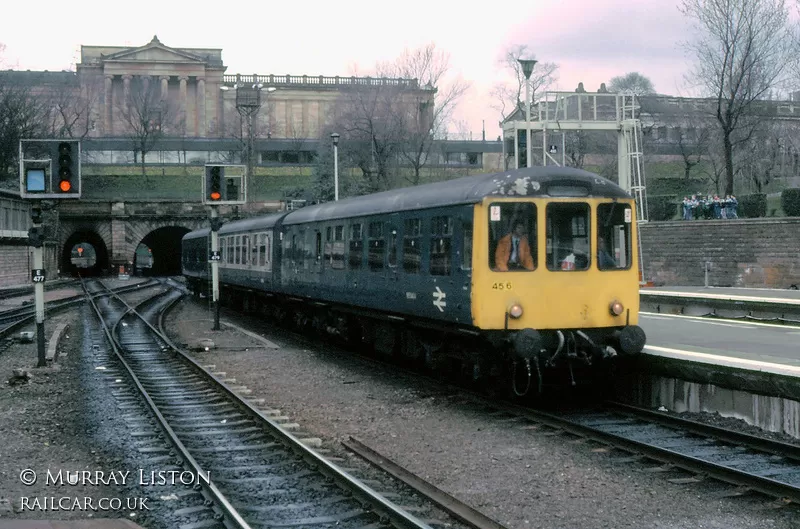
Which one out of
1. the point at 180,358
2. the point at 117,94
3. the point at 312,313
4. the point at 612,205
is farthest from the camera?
the point at 117,94

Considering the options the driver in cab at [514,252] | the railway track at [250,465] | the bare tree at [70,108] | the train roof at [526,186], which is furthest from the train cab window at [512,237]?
the bare tree at [70,108]

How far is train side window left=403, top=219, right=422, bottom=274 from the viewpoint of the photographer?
14.9 meters

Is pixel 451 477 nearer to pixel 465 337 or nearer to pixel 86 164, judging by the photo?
pixel 465 337

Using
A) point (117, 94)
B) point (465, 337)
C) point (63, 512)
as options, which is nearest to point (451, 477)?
point (63, 512)

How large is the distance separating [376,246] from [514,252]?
4.55 metres

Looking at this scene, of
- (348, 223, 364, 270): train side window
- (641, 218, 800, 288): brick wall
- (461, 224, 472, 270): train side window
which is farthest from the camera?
(641, 218, 800, 288): brick wall

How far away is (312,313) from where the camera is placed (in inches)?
915

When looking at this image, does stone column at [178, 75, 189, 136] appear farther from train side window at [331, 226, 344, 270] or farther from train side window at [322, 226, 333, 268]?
train side window at [331, 226, 344, 270]

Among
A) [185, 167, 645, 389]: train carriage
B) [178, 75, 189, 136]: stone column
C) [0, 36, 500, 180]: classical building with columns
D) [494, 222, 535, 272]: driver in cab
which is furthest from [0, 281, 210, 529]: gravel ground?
[178, 75, 189, 136]: stone column

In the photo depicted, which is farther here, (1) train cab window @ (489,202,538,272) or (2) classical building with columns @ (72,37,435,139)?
(2) classical building with columns @ (72,37,435,139)

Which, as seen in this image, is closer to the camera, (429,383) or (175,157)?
(429,383)

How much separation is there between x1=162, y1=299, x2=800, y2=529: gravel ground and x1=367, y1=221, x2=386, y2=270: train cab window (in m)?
1.91

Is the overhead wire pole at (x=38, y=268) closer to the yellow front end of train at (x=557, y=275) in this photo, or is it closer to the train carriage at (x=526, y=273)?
the train carriage at (x=526, y=273)

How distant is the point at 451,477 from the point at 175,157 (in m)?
94.7
